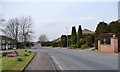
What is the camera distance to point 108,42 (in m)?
48.3

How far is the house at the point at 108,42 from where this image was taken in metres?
43.7

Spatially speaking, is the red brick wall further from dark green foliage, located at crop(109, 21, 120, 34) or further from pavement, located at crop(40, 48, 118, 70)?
pavement, located at crop(40, 48, 118, 70)

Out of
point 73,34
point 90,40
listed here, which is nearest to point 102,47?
point 90,40

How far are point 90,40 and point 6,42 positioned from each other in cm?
5614

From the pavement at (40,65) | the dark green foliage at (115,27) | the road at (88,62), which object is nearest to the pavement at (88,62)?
the road at (88,62)

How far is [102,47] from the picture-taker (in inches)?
1972

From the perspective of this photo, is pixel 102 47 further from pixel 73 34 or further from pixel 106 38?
pixel 73 34

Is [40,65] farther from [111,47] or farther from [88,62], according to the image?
[111,47]

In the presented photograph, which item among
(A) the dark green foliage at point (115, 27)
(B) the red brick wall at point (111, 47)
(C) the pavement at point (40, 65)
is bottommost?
(C) the pavement at point (40, 65)

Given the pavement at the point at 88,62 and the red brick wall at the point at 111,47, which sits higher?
the red brick wall at the point at 111,47

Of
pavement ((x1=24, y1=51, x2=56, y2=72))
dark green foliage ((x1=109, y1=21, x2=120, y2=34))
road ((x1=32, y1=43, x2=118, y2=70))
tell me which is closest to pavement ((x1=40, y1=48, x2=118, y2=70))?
road ((x1=32, y1=43, x2=118, y2=70))

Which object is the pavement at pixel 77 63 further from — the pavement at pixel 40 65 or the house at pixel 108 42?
the house at pixel 108 42

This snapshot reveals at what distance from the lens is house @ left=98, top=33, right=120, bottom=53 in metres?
43.7

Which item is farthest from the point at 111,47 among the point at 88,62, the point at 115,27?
the point at 88,62
